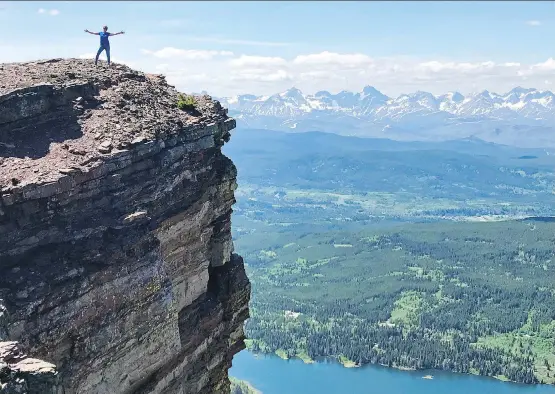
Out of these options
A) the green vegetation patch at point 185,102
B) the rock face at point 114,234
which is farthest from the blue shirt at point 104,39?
the green vegetation patch at point 185,102

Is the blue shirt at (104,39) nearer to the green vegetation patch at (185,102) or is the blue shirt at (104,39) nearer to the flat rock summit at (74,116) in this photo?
the flat rock summit at (74,116)

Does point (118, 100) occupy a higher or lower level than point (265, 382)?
higher

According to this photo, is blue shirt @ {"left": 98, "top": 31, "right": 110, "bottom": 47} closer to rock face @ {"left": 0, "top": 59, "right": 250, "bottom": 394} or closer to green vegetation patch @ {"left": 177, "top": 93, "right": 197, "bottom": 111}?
rock face @ {"left": 0, "top": 59, "right": 250, "bottom": 394}

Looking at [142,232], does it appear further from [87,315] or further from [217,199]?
[217,199]

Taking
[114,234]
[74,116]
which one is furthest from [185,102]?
[114,234]

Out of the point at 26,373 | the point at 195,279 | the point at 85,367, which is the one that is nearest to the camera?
the point at 26,373

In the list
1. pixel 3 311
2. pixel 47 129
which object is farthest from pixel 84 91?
pixel 3 311

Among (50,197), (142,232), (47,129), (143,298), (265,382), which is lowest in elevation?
(265,382)

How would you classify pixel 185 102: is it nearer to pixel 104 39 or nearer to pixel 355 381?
pixel 104 39

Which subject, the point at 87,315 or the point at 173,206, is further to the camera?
the point at 173,206
